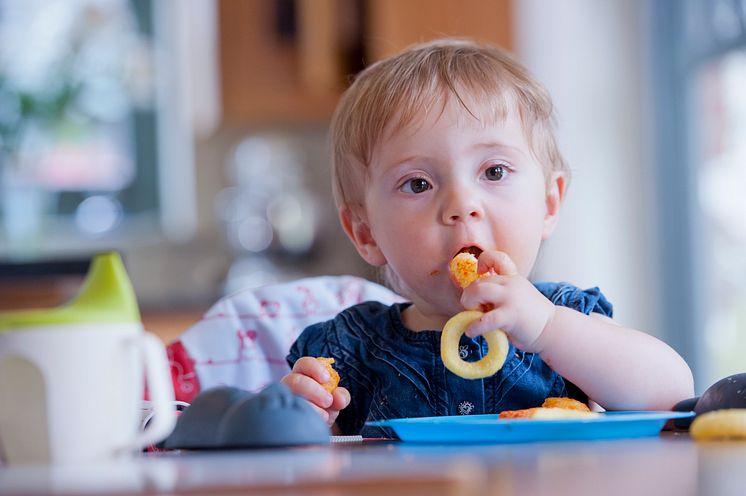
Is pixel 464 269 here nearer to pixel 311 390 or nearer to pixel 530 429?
pixel 311 390

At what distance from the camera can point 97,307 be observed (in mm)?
705

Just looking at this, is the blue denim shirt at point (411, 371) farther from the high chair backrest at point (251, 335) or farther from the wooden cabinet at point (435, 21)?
the wooden cabinet at point (435, 21)

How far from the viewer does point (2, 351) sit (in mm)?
668

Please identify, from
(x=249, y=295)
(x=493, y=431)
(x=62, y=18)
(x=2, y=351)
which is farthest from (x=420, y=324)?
(x=62, y=18)

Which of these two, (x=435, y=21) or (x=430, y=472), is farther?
(x=435, y=21)

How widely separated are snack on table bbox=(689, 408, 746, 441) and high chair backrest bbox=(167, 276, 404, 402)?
0.81 m

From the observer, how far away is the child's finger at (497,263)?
1.03 meters

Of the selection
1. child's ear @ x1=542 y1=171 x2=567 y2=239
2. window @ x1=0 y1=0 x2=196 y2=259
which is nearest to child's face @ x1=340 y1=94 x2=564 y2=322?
child's ear @ x1=542 y1=171 x2=567 y2=239

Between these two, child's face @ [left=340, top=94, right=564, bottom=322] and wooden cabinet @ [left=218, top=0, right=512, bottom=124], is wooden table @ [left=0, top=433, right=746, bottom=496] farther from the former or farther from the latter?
wooden cabinet @ [left=218, top=0, right=512, bottom=124]

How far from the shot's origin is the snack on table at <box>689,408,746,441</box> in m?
0.78

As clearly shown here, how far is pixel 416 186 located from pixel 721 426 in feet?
1.68

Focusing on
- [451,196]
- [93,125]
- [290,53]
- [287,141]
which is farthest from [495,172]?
[93,125]

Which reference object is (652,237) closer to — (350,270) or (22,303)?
(350,270)

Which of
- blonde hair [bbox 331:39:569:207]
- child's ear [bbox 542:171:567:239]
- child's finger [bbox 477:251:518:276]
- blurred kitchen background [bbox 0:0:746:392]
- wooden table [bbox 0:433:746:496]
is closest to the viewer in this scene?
wooden table [bbox 0:433:746:496]
